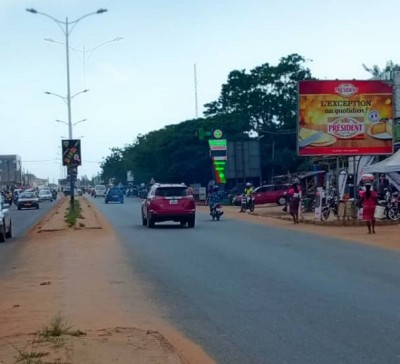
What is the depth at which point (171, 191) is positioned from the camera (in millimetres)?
30984

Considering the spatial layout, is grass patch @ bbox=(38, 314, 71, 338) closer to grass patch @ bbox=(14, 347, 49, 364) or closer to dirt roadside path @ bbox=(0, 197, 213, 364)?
dirt roadside path @ bbox=(0, 197, 213, 364)

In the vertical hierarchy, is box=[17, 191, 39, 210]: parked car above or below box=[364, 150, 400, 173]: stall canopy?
below

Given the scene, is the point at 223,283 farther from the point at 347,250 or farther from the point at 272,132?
the point at 272,132

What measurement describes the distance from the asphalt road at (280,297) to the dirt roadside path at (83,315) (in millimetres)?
370

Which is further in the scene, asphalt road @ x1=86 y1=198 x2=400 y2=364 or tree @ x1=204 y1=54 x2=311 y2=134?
tree @ x1=204 y1=54 x2=311 y2=134

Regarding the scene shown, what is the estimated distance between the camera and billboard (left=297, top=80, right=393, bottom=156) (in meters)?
31.8

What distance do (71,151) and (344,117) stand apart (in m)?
13.1

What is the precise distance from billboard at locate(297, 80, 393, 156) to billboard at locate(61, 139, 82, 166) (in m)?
11.1

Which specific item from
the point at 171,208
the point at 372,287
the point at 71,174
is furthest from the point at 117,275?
the point at 71,174

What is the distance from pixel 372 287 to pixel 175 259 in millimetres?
6201

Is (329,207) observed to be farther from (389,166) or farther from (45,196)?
(45,196)

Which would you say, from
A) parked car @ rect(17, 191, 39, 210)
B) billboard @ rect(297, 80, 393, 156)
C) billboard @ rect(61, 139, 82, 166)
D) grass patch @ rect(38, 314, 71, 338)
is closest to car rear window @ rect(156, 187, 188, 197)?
billboard @ rect(297, 80, 393, 156)

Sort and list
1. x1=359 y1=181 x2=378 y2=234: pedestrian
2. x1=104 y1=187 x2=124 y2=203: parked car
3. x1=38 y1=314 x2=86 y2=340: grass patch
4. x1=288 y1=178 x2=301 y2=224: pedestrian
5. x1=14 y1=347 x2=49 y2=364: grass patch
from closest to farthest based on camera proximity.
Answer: x1=14 y1=347 x2=49 y2=364: grass patch
x1=38 y1=314 x2=86 y2=340: grass patch
x1=359 y1=181 x2=378 y2=234: pedestrian
x1=288 y1=178 x2=301 y2=224: pedestrian
x1=104 y1=187 x2=124 y2=203: parked car

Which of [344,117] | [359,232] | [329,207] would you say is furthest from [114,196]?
[359,232]
